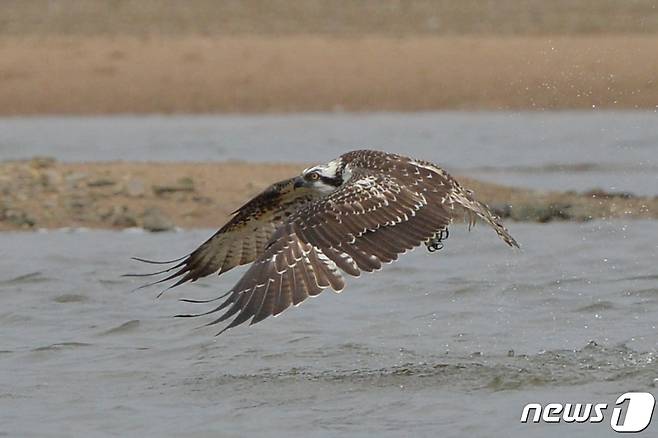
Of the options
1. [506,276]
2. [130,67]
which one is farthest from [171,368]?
[130,67]

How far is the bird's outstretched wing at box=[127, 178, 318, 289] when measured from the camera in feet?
29.0

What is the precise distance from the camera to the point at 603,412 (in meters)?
7.75

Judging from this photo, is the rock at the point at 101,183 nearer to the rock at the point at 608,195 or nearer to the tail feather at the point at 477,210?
the rock at the point at 608,195

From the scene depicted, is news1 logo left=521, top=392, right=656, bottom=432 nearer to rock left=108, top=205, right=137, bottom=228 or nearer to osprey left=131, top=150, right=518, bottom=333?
osprey left=131, top=150, right=518, bottom=333

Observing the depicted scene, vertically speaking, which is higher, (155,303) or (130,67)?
(130,67)

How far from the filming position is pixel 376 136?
19.0 meters

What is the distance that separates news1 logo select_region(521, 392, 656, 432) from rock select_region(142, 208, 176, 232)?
5726 mm

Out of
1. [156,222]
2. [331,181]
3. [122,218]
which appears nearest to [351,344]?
[331,181]

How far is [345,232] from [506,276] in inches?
152

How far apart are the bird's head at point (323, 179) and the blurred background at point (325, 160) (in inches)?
43.2

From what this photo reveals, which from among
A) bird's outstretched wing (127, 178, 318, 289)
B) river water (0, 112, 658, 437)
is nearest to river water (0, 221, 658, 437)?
river water (0, 112, 658, 437)

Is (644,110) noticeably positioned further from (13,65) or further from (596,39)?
(13,65)

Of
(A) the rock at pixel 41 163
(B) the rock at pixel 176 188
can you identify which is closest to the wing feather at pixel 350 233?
(B) the rock at pixel 176 188

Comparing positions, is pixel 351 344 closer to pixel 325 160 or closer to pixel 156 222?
pixel 156 222
